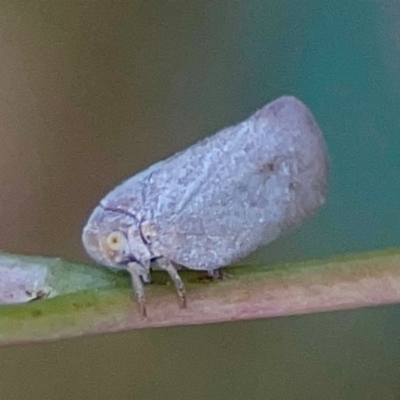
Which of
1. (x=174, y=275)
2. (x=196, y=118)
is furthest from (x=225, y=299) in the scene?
(x=196, y=118)

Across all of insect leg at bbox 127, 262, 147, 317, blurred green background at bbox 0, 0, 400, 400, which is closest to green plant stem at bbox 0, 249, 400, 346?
insect leg at bbox 127, 262, 147, 317

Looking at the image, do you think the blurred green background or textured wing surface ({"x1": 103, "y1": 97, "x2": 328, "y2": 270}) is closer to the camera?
textured wing surface ({"x1": 103, "y1": 97, "x2": 328, "y2": 270})

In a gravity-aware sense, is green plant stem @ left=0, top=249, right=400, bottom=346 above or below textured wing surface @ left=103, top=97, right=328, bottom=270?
below

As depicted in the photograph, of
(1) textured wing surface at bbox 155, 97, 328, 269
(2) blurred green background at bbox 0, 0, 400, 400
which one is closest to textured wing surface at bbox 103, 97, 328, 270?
(1) textured wing surface at bbox 155, 97, 328, 269

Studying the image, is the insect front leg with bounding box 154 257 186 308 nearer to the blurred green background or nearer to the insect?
the insect

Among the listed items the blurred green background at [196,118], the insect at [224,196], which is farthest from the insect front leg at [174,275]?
the blurred green background at [196,118]

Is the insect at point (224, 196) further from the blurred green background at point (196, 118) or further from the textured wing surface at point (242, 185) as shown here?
the blurred green background at point (196, 118)

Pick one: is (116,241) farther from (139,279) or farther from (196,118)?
(196,118)
